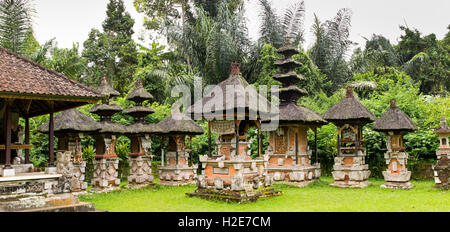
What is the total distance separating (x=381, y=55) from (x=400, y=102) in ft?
37.0

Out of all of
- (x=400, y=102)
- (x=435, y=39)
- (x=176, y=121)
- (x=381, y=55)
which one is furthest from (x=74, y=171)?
(x=435, y=39)

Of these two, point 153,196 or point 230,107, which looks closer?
point 230,107

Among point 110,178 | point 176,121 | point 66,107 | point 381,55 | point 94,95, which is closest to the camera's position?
point 94,95

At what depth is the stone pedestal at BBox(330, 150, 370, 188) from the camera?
45.6 feet

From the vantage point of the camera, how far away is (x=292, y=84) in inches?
635

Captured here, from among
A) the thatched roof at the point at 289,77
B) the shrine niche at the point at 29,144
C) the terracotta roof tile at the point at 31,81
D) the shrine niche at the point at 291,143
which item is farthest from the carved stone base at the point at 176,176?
the terracotta roof tile at the point at 31,81

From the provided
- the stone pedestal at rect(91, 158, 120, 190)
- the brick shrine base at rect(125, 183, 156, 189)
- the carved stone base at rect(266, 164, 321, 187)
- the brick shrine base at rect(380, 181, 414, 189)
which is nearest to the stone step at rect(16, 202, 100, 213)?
the stone pedestal at rect(91, 158, 120, 190)

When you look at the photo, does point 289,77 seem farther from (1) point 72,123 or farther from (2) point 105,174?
(1) point 72,123

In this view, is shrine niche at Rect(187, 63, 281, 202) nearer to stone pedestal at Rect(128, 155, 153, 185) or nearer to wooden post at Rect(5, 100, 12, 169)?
stone pedestal at Rect(128, 155, 153, 185)

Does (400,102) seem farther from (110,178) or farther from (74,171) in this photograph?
(74,171)

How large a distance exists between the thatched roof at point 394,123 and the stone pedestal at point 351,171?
138cm

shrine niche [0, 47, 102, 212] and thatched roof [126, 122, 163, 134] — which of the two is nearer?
shrine niche [0, 47, 102, 212]

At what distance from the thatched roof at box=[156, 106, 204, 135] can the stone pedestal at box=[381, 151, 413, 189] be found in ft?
23.2

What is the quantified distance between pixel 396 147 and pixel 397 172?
2.79 feet
